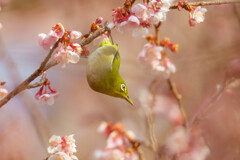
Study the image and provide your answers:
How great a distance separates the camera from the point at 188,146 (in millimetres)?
2541

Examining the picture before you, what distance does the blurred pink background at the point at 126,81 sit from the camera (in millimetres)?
2657

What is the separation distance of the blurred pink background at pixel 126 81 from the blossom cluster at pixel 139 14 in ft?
2.83

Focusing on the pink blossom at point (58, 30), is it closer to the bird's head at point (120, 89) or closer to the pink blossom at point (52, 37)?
the pink blossom at point (52, 37)

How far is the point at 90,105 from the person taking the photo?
6.27m

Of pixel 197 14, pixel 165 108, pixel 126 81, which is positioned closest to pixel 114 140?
pixel 197 14

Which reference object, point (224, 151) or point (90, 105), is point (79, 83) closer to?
point (90, 105)

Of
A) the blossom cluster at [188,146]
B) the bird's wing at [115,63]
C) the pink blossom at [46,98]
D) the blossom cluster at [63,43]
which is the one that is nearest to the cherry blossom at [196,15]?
the bird's wing at [115,63]

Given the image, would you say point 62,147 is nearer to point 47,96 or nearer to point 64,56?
point 47,96

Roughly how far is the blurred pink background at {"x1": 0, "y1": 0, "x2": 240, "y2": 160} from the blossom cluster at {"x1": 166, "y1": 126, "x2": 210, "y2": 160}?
0.23ft

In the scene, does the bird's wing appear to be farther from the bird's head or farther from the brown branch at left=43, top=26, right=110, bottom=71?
the brown branch at left=43, top=26, right=110, bottom=71

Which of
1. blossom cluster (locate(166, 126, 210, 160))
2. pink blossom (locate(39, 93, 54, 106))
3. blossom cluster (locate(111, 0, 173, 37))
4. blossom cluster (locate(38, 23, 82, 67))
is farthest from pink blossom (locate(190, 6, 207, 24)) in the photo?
pink blossom (locate(39, 93, 54, 106))

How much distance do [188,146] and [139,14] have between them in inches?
50.3

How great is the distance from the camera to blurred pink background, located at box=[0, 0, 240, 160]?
266cm

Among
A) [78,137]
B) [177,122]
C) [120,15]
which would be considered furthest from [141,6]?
[78,137]
